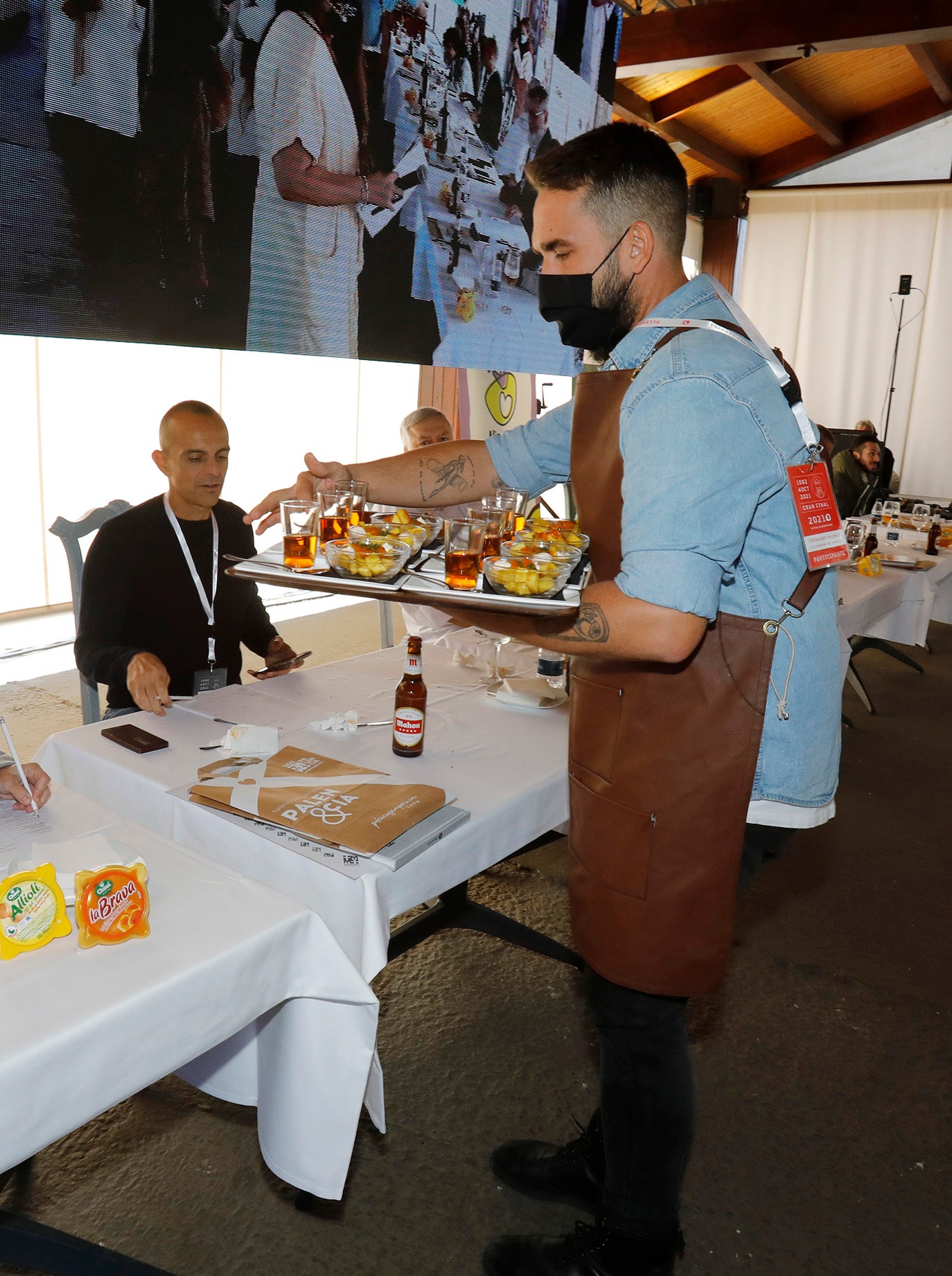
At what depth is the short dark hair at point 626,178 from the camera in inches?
50.9

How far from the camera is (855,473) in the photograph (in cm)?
667

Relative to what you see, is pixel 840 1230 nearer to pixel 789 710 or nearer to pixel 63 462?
pixel 789 710

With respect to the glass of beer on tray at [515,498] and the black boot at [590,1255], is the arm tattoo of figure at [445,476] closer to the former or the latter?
the glass of beer on tray at [515,498]

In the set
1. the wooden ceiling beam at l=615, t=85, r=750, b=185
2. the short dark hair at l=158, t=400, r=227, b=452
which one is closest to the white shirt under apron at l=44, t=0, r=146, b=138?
the short dark hair at l=158, t=400, r=227, b=452

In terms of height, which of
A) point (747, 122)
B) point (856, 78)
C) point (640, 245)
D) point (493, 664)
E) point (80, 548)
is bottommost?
point (493, 664)

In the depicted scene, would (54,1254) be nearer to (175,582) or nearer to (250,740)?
(250,740)

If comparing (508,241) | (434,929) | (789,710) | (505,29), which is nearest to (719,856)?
(789,710)

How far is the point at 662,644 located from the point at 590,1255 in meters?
0.98

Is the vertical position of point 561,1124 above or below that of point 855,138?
below

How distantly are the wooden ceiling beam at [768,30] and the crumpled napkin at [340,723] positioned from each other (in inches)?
252

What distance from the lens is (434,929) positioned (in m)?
2.24

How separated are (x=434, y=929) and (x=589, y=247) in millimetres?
1562

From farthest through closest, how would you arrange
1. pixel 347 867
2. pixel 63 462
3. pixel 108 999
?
1. pixel 63 462
2. pixel 347 867
3. pixel 108 999

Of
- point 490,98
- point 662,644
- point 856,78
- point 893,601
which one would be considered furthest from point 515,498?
point 856,78
